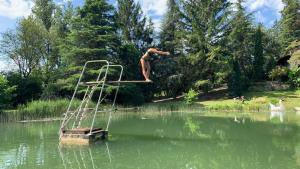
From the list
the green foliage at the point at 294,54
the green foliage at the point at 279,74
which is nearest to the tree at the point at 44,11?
the green foliage at the point at 279,74

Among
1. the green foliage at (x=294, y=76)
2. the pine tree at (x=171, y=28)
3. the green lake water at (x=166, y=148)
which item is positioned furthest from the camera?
the pine tree at (x=171, y=28)

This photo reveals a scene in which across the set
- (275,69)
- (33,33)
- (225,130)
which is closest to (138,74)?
(33,33)

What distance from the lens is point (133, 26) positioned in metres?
55.3

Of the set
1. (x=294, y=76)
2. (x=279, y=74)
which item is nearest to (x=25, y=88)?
(x=279, y=74)

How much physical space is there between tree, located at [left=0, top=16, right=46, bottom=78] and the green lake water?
23.8m

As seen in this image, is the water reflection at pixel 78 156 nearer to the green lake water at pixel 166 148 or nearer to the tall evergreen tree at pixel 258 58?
the green lake water at pixel 166 148

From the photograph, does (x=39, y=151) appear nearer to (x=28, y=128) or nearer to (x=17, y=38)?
(x=28, y=128)

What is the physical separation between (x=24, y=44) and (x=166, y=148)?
3518 centimetres

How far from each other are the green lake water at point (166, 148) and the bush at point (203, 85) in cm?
2218

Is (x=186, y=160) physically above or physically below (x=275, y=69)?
below

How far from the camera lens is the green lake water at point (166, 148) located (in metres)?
15.0

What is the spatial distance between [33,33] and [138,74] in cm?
1353

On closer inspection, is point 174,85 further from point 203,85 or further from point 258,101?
point 258,101

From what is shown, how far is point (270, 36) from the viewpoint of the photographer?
203ft
